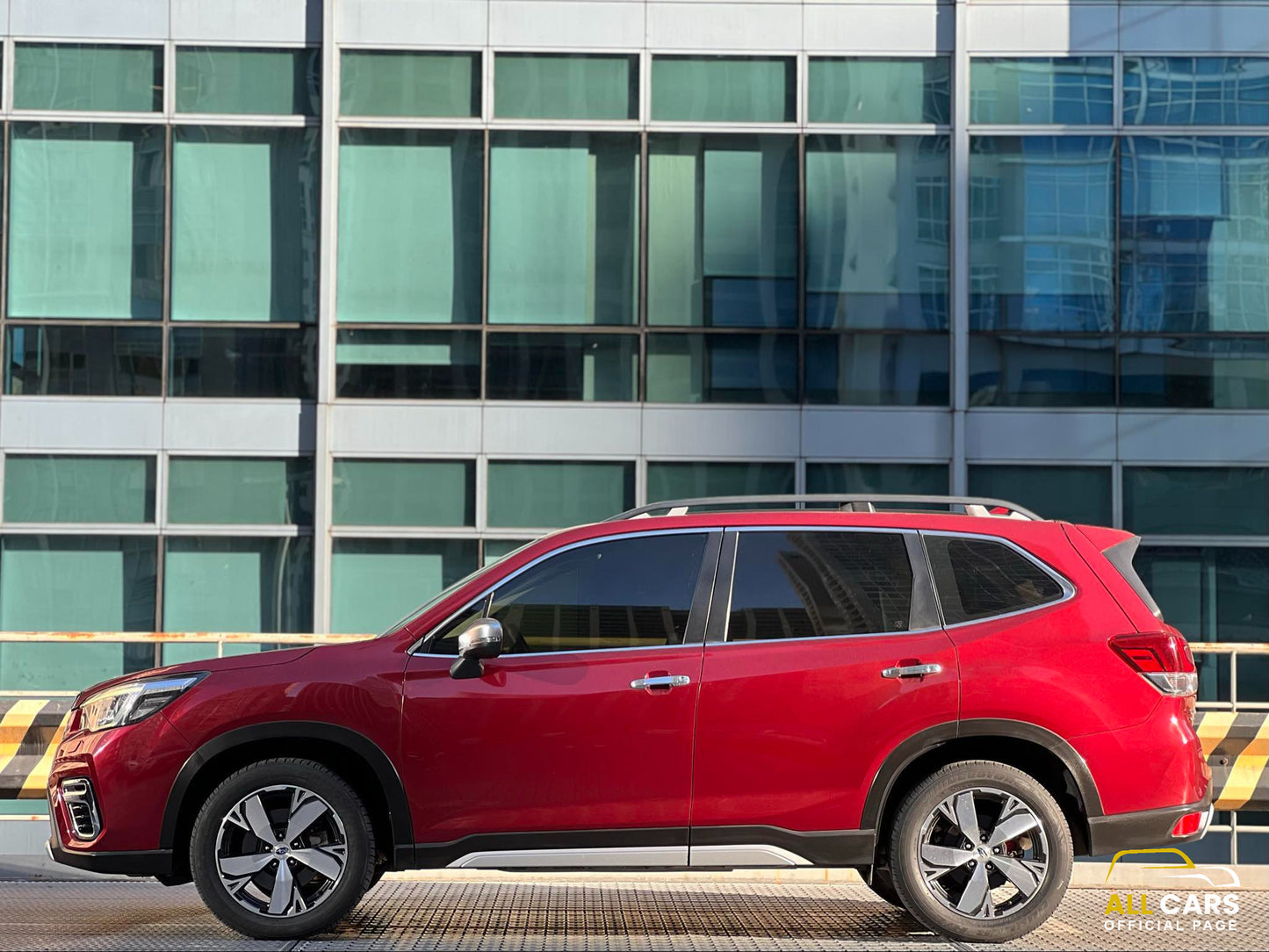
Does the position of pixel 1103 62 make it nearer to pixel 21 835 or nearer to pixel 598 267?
pixel 598 267

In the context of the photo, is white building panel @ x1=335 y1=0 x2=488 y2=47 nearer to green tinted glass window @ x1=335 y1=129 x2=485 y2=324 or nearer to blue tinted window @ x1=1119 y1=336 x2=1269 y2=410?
green tinted glass window @ x1=335 y1=129 x2=485 y2=324

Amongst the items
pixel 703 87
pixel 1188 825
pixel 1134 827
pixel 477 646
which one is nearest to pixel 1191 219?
pixel 703 87

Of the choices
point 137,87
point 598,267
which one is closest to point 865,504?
point 598,267

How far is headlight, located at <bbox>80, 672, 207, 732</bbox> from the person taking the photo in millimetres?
6105

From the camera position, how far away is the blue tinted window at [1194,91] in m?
14.9

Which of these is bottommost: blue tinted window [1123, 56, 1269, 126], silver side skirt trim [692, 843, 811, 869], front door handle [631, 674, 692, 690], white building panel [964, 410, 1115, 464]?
silver side skirt trim [692, 843, 811, 869]

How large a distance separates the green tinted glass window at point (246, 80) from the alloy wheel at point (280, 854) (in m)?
10.6

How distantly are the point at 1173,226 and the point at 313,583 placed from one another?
9490mm

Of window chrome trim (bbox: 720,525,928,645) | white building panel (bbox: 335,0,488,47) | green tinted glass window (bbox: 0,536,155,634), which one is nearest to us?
window chrome trim (bbox: 720,525,928,645)

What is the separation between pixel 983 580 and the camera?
6219mm

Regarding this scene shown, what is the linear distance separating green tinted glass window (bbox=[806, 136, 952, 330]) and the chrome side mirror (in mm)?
9491

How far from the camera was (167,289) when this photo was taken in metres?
14.9

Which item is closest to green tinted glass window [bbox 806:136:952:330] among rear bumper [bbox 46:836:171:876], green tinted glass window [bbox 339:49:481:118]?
green tinted glass window [bbox 339:49:481:118]

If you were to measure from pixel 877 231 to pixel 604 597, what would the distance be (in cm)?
978
